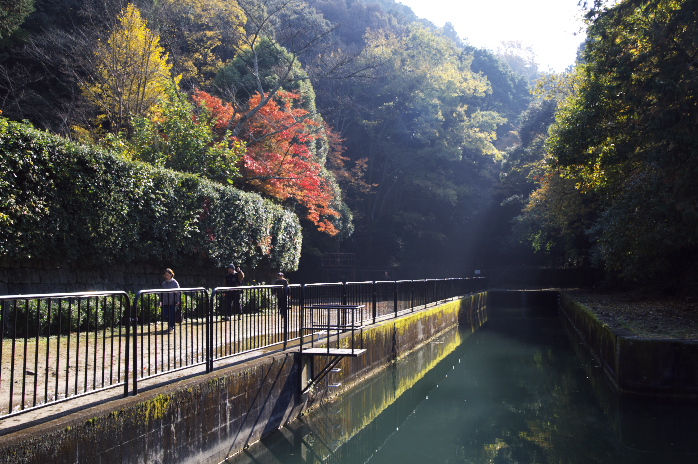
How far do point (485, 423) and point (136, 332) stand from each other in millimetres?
5911

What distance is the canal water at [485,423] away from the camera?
7285 millimetres

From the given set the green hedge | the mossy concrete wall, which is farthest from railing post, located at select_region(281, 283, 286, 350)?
the mossy concrete wall

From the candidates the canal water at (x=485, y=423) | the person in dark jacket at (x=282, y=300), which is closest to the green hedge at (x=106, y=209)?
the person in dark jacket at (x=282, y=300)

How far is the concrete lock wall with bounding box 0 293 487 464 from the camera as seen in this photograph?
3.92 meters

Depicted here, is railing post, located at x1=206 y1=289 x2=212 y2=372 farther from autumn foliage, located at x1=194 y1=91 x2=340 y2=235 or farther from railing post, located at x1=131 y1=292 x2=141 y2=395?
autumn foliage, located at x1=194 y1=91 x2=340 y2=235

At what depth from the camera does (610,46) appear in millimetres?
13734

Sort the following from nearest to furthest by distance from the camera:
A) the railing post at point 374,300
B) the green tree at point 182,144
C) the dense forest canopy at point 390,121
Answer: the railing post at point 374,300, the dense forest canopy at point 390,121, the green tree at point 182,144

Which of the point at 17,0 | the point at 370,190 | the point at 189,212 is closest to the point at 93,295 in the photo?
the point at 189,212

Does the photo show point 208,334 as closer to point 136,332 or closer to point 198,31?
point 136,332

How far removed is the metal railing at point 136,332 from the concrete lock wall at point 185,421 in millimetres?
292

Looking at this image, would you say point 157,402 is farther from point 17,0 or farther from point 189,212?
point 17,0

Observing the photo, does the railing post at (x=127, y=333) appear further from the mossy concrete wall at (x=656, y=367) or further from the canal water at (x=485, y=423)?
the mossy concrete wall at (x=656, y=367)

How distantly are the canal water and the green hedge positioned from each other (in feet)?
18.6

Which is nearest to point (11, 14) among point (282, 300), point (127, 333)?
point (282, 300)
